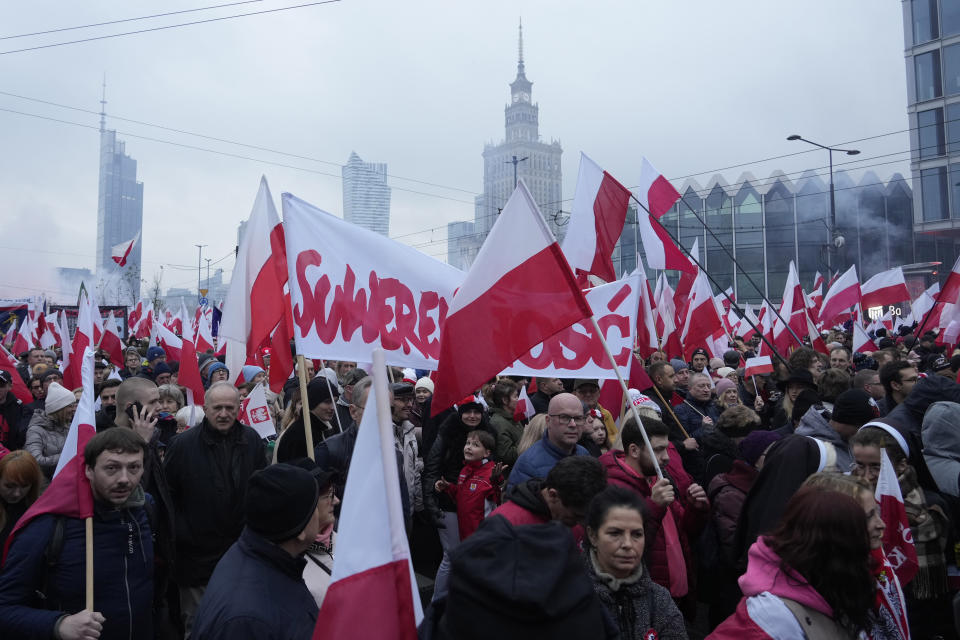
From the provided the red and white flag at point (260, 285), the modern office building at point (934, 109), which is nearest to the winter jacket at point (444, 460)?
the red and white flag at point (260, 285)

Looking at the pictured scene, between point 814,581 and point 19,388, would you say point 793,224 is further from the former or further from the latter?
point 814,581

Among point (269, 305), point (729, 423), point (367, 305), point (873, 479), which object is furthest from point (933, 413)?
point (269, 305)

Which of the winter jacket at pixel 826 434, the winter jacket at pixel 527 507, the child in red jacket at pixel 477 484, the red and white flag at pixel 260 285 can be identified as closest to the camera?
the winter jacket at pixel 527 507

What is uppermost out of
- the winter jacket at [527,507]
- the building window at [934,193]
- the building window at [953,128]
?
the building window at [953,128]

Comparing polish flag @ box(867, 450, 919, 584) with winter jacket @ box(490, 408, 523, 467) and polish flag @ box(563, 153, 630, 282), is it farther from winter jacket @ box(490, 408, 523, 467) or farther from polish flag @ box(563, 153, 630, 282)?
polish flag @ box(563, 153, 630, 282)

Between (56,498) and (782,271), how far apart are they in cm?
5475

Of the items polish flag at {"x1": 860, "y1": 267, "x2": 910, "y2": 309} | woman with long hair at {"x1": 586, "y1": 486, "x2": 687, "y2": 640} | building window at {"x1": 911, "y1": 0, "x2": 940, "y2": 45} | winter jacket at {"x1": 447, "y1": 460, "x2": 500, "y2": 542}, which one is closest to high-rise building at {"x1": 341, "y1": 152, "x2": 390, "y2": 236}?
building window at {"x1": 911, "y1": 0, "x2": 940, "y2": 45}

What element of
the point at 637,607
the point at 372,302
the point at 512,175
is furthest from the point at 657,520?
the point at 512,175

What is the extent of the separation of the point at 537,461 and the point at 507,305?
2.98 feet

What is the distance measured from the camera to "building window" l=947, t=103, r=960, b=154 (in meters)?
37.7

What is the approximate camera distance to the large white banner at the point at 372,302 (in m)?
4.66

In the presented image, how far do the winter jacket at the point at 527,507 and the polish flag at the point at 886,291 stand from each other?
13.2 meters

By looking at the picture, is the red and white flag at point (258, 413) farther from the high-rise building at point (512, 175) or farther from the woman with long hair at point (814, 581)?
the high-rise building at point (512, 175)

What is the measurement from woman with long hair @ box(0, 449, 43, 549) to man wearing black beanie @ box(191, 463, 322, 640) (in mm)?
1808
